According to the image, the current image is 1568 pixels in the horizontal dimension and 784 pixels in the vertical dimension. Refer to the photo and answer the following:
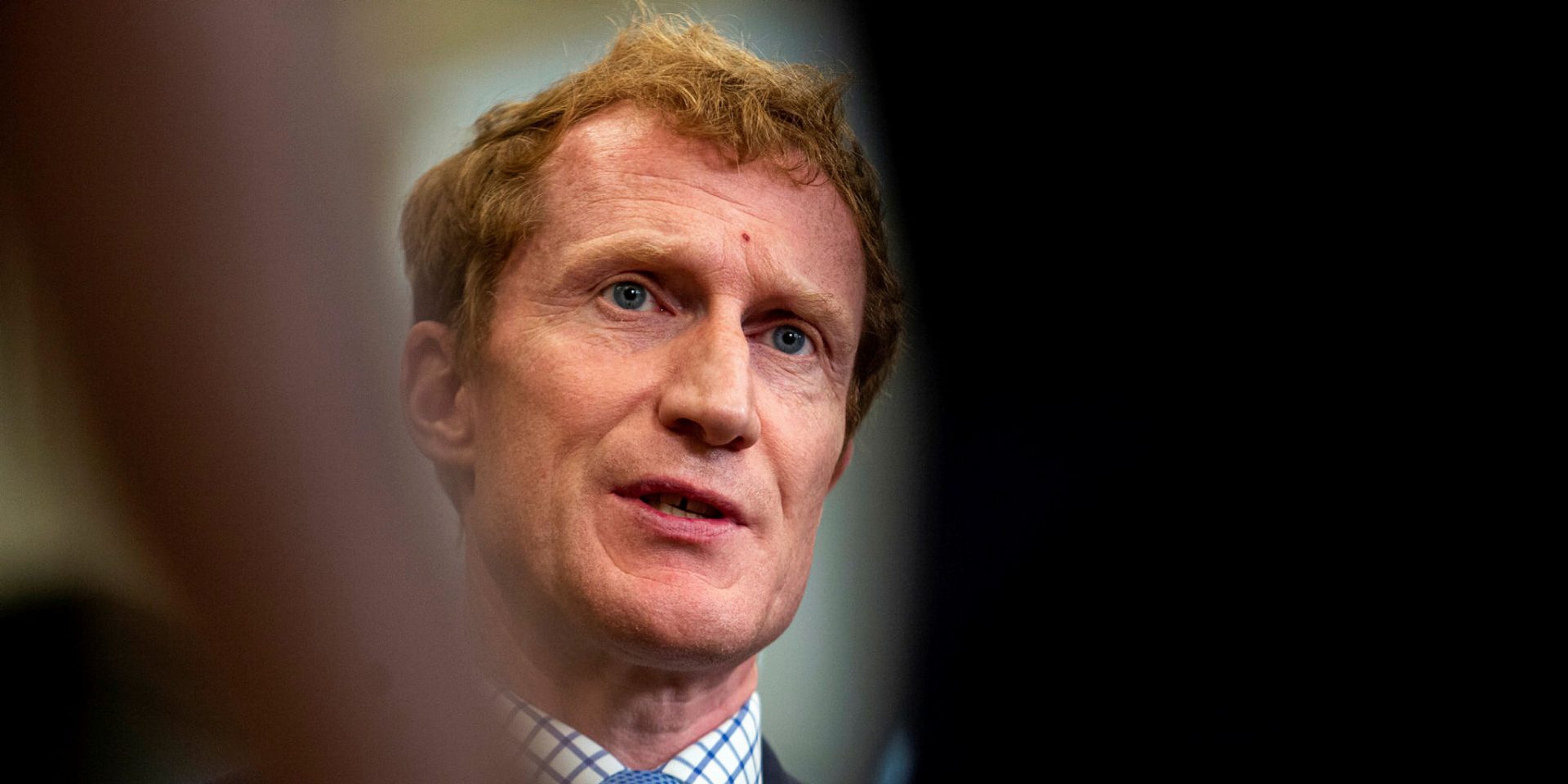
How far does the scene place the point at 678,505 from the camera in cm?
75

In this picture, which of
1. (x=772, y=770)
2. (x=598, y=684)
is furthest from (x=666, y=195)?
(x=772, y=770)

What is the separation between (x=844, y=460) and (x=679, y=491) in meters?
0.17

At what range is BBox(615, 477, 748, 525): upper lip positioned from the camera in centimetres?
73

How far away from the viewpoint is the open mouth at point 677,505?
744 millimetres

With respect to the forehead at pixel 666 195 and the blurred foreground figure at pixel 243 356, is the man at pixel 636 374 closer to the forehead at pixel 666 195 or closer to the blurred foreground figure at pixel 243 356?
the forehead at pixel 666 195

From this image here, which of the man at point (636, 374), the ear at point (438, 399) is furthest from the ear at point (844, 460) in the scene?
the ear at point (438, 399)

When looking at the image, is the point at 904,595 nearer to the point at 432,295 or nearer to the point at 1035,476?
the point at 1035,476

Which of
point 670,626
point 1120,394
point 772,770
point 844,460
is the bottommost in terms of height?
point 772,770

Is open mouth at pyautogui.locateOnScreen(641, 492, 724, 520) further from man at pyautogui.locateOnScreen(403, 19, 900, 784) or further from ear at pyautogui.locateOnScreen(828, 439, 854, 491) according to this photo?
ear at pyautogui.locateOnScreen(828, 439, 854, 491)

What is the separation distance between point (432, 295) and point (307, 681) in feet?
1.12

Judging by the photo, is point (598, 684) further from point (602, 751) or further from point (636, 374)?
point (636, 374)

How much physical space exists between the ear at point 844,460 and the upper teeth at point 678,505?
0.14 metres

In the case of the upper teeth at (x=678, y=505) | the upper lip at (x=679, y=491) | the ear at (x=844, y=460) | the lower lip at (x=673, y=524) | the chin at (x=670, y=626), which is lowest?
the chin at (x=670, y=626)

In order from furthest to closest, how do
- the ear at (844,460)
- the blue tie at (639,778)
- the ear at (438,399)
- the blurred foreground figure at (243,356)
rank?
the ear at (844,460), the blue tie at (639,778), the ear at (438,399), the blurred foreground figure at (243,356)
